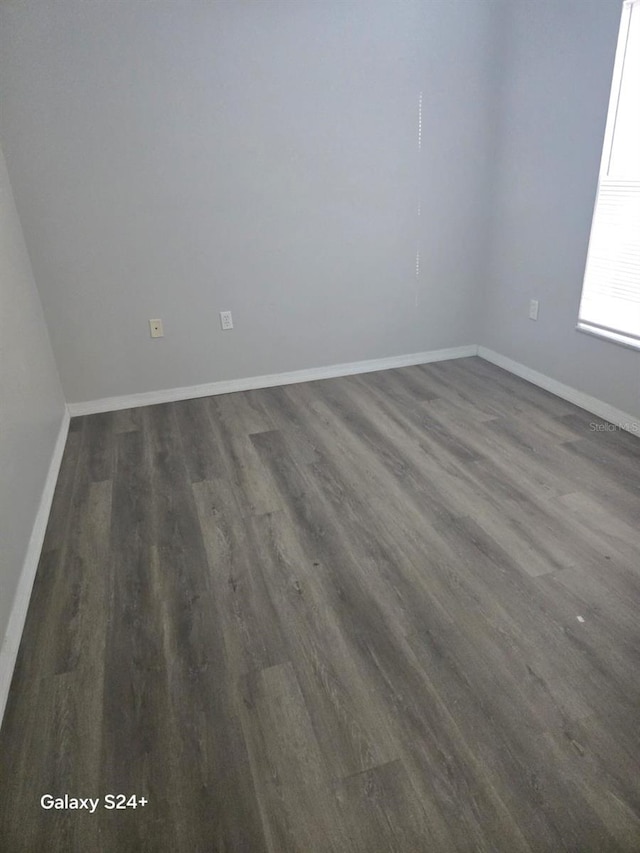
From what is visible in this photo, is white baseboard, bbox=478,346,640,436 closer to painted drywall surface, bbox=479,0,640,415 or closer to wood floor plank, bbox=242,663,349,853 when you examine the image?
painted drywall surface, bbox=479,0,640,415

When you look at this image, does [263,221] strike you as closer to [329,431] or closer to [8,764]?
[329,431]

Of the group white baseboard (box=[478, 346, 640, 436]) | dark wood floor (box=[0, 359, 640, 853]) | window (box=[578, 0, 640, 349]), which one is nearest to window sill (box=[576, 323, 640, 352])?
window (box=[578, 0, 640, 349])

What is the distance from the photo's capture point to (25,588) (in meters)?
1.76

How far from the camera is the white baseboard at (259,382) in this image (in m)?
3.20

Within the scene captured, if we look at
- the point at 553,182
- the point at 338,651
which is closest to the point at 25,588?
the point at 338,651

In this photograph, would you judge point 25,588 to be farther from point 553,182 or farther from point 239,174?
point 553,182

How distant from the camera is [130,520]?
2.17 m

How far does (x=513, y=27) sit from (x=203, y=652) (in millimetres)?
3578

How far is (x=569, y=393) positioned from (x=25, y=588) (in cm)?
282

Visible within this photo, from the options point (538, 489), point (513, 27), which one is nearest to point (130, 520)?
point (538, 489)

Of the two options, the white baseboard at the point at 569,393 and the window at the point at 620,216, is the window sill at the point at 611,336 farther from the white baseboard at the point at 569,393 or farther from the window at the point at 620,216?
the white baseboard at the point at 569,393

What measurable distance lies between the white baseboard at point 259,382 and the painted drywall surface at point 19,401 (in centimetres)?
27

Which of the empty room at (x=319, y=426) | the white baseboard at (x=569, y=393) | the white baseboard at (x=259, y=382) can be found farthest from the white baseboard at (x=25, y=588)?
the white baseboard at (x=569, y=393)

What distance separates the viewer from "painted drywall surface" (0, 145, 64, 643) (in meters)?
1.72
